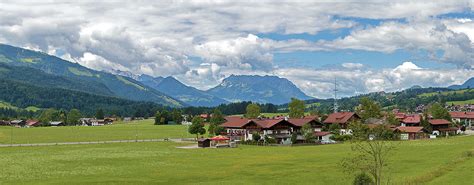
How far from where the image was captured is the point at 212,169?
62.4 meters

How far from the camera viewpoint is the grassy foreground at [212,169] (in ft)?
169

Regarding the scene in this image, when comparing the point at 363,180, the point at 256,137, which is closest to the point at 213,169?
the point at 363,180

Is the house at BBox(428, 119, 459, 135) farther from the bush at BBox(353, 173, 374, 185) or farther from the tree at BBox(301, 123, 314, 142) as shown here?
the bush at BBox(353, 173, 374, 185)

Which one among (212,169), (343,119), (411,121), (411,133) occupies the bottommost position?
(212,169)

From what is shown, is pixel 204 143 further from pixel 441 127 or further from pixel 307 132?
pixel 441 127

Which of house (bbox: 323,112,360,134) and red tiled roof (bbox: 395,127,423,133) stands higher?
house (bbox: 323,112,360,134)

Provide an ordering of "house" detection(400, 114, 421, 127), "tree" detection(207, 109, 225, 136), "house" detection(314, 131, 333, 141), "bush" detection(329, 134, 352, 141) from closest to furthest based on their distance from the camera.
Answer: "bush" detection(329, 134, 352, 141) → "house" detection(314, 131, 333, 141) → "tree" detection(207, 109, 225, 136) → "house" detection(400, 114, 421, 127)

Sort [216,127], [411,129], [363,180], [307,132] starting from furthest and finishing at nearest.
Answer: [216,127]
[411,129]
[307,132]
[363,180]

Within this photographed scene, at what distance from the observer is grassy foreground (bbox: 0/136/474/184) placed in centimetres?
5156

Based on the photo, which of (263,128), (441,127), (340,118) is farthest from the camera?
(340,118)

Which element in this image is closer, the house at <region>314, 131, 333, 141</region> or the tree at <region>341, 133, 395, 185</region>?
the tree at <region>341, 133, 395, 185</region>

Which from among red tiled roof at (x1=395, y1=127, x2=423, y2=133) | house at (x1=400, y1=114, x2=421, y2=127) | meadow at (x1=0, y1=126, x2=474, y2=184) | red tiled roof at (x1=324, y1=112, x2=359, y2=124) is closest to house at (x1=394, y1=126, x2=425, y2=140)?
red tiled roof at (x1=395, y1=127, x2=423, y2=133)

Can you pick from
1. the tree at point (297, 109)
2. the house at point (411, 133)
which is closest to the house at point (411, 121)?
the house at point (411, 133)

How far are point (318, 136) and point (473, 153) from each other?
5800 centimetres
